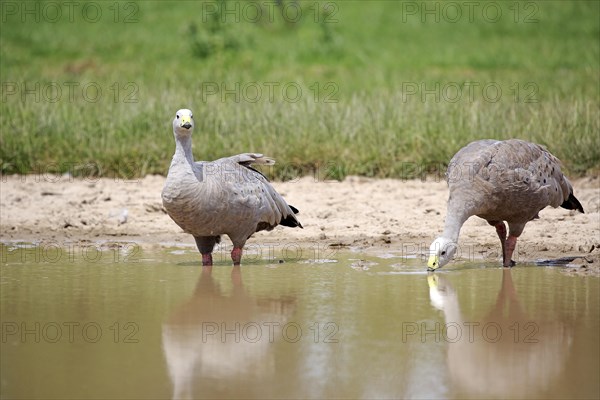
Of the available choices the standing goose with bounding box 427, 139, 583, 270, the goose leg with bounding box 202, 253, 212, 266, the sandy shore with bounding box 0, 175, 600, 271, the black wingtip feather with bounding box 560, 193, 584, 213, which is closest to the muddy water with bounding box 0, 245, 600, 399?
the goose leg with bounding box 202, 253, 212, 266

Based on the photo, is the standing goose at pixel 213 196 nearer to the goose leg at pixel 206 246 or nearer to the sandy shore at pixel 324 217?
the goose leg at pixel 206 246

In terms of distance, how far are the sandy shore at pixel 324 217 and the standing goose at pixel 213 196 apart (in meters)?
1.22

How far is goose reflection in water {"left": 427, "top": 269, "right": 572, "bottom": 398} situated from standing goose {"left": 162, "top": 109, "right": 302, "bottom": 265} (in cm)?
180

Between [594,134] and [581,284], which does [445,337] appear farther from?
[594,134]

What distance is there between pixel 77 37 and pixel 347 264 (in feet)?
54.3

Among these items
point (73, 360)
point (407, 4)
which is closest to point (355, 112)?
point (73, 360)

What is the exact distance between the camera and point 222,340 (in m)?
6.37

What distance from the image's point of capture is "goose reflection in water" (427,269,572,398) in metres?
5.38

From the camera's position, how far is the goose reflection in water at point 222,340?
17.8 ft

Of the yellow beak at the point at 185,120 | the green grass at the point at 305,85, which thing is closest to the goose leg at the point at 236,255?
the yellow beak at the point at 185,120

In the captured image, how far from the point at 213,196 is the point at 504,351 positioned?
9.44 feet

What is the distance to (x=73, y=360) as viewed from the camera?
228 inches

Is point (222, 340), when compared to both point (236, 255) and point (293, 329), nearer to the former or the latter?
point (293, 329)

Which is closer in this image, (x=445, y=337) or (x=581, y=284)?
(x=445, y=337)
